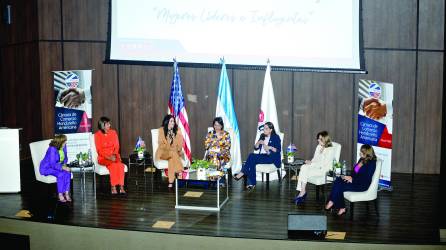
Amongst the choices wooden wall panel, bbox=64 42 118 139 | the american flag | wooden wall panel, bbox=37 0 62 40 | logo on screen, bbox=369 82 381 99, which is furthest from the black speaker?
wooden wall panel, bbox=37 0 62 40

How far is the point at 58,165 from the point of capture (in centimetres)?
862

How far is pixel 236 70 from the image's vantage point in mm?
10945

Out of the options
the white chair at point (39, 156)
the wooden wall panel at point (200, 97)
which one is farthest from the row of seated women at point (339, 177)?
the white chair at point (39, 156)

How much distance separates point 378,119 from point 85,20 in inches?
212

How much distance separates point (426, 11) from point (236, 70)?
3.27m

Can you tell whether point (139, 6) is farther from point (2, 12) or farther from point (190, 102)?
point (2, 12)

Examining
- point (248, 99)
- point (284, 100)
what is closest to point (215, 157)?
point (248, 99)

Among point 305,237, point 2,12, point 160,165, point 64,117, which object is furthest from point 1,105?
point 305,237

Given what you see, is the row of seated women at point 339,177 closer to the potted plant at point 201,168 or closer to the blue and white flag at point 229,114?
the potted plant at point 201,168

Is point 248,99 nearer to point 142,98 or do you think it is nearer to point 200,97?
point 200,97

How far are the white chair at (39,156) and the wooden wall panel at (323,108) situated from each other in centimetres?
422

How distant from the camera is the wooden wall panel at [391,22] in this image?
10.3 m

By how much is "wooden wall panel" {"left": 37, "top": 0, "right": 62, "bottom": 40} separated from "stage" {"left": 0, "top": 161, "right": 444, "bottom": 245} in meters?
2.70

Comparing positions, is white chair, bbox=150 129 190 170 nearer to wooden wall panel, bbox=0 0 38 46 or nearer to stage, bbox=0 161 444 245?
stage, bbox=0 161 444 245
